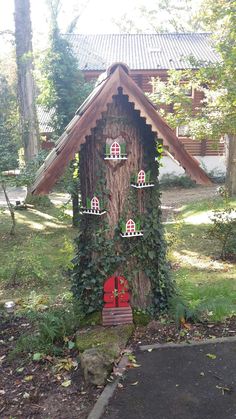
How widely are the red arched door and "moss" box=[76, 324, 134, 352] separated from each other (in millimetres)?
307

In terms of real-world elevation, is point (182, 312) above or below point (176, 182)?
below

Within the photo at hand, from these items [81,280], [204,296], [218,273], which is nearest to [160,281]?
[81,280]

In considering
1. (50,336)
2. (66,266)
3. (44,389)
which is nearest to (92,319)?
(50,336)

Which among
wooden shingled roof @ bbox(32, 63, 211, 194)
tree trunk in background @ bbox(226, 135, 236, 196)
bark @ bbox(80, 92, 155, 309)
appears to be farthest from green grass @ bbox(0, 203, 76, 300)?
tree trunk in background @ bbox(226, 135, 236, 196)

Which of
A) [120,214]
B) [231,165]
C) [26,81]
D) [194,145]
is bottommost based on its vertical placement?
[120,214]

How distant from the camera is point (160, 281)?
5.31 metres

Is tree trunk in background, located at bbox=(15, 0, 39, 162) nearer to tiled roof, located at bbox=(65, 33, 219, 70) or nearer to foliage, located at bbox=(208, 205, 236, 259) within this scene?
tiled roof, located at bbox=(65, 33, 219, 70)

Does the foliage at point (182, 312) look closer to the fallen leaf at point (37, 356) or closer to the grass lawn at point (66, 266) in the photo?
the grass lawn at point (66, 266)

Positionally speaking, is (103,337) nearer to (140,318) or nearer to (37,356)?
(140,318)

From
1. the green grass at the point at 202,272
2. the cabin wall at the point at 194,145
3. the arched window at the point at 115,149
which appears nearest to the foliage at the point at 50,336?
the green grass at the point at 202,272

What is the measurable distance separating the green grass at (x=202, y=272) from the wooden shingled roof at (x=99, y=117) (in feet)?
6.96

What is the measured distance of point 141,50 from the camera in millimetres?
27875

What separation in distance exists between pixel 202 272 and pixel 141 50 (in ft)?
74.1

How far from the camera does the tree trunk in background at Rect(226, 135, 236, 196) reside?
16484 mm
